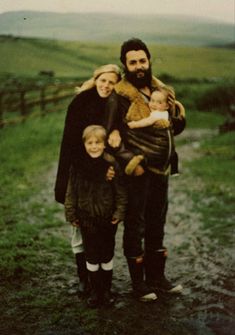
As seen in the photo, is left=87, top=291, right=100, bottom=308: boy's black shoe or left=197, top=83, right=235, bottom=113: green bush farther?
left=197, top=83, right=235, bottom=113: green bush

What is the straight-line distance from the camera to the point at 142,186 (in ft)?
15.0

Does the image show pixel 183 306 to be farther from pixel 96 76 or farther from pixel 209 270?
pixel 96 76

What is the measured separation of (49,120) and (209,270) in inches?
403

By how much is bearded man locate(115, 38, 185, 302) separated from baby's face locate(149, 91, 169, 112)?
0.06m

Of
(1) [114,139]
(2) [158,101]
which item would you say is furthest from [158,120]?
(1) [114,139]

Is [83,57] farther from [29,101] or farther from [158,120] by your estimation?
[29,101]

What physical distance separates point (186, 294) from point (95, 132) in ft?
5.56

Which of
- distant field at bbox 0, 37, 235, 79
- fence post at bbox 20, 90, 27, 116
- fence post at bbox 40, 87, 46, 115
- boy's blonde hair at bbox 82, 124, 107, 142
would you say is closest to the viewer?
boy's blonde hair at bbox 82, 124, 107, 142

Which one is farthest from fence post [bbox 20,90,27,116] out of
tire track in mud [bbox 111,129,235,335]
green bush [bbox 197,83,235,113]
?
tire track in mud [bbox 111,129,235,335]

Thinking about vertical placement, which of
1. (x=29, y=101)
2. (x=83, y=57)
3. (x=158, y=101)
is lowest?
(x=29, y=101)

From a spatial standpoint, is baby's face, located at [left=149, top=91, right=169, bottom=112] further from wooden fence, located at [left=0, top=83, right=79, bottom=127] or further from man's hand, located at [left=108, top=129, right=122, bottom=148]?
wooden fence, located at [left=0, top=83, right=79, bottom=127]

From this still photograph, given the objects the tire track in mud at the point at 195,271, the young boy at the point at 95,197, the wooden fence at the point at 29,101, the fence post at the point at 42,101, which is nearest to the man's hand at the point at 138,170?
the young boy at the point at 95,197

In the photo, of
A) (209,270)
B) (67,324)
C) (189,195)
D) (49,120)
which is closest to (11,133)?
(49,120)

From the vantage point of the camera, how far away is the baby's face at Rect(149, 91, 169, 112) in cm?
441
